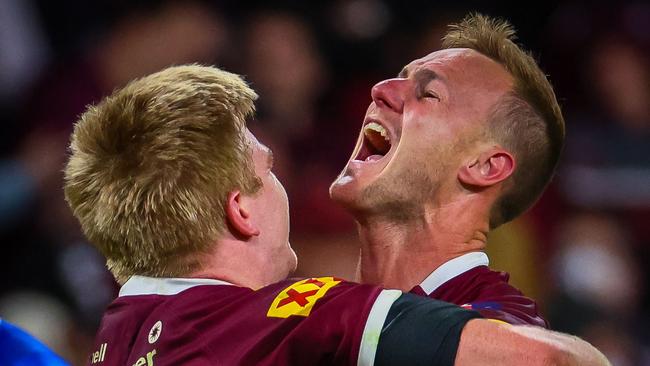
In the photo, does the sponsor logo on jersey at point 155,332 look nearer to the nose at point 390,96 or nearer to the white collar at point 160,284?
the white collar at point 160,284

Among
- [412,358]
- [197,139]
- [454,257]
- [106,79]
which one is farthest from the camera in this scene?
[106,79]

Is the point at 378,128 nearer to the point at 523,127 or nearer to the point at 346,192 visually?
the point at 346,192

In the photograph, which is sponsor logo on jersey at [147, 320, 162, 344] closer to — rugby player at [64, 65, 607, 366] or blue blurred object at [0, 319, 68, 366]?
rugby player at [64, 65, 607, 366]

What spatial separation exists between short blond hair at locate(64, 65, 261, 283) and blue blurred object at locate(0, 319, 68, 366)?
46 cm

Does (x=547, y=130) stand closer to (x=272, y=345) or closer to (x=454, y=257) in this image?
(x=454, y=257)

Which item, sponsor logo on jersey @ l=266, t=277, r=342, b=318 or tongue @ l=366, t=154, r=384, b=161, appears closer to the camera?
sponsor logo on jersey @ l=266, t=277, r=342, b=318

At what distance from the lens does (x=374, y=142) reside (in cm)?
314

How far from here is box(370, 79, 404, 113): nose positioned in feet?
10.0

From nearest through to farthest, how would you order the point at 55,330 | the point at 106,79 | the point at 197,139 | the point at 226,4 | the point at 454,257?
the point at 197,139 → the point at 454,257 → the point at 55,330 → the point at 106,79 → the point at 226,4

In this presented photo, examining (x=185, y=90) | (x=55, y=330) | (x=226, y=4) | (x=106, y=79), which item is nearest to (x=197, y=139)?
(x=185, y=90)

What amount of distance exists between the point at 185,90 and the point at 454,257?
2.73 ft

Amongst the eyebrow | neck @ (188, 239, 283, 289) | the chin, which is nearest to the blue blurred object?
neck @ (188, 239, 283, 289)

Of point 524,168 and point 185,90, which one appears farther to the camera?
point 524,168

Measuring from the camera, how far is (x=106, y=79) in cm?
516
